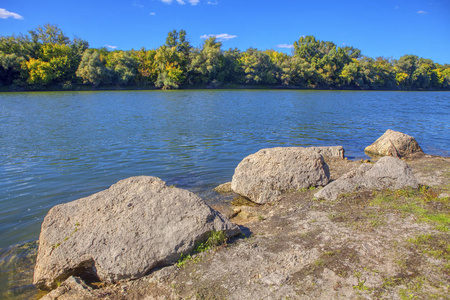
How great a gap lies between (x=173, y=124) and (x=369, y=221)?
20864 mm

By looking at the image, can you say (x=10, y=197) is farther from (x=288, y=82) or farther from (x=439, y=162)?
(x=288, y=82)

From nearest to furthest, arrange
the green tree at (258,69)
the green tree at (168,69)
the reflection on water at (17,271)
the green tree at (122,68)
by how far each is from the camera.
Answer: the reflection on water at (17,271) < the green tree at (122,68) < the green tree at (168,69) < the green tree at (258,69)

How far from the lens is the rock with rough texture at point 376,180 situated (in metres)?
8.06

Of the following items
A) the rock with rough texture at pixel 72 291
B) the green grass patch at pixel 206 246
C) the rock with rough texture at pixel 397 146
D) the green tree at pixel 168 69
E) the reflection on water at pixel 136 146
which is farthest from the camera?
the green tree at pixel 168 69

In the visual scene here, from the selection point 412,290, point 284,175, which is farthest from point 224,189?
point 412,290

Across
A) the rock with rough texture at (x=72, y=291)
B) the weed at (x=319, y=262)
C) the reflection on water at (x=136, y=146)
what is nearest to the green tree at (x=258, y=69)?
the reflection on water at (x=136, y=146)

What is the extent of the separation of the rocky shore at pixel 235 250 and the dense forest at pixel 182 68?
8118 centimetres

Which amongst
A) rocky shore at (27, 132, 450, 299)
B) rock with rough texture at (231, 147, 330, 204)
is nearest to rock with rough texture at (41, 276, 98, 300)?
rocky shore at (27, 132, 450, 299)

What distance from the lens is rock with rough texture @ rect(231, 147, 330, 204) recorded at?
909cm

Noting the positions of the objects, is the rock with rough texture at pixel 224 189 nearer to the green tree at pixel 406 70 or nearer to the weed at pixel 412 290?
the weed at pixel 412 290

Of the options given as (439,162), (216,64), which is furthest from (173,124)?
(216,64)

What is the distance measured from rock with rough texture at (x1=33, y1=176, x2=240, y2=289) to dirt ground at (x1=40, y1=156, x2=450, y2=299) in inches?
11.9

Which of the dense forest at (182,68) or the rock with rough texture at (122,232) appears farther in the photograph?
the dense forest at (182,68)

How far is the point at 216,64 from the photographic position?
94312 millimetres
